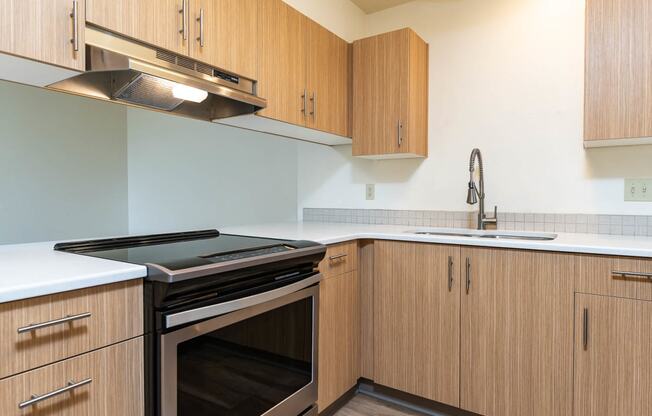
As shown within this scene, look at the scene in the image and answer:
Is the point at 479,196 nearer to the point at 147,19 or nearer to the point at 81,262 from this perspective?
the point at 147,19

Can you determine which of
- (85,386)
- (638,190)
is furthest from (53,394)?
(638,190)

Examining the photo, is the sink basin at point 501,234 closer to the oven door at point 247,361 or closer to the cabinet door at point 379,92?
the cabinet door at point 379,92

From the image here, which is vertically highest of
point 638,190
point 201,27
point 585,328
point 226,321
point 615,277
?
point 201,27

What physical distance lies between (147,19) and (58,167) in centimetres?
134

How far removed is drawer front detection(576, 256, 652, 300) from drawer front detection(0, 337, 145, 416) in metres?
1.60

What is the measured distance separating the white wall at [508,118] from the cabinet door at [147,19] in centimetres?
154

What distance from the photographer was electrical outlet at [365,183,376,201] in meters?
2.68

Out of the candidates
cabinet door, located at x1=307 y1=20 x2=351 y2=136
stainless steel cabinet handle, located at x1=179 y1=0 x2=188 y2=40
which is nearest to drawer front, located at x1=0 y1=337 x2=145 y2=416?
stainless steel cabinet handle, located at x1=179 y1=0 x2=188 y2=40

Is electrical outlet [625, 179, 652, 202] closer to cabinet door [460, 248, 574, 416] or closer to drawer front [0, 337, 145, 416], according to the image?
cabinet door [460, 248, 574, 416]

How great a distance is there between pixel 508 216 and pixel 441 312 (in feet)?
2.47

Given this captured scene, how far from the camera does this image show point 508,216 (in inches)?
87.8

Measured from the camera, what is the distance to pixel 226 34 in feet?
5.44

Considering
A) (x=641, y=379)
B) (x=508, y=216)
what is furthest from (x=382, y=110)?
(x=641, y=379)

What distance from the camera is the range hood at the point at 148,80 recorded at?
1.25 metres
